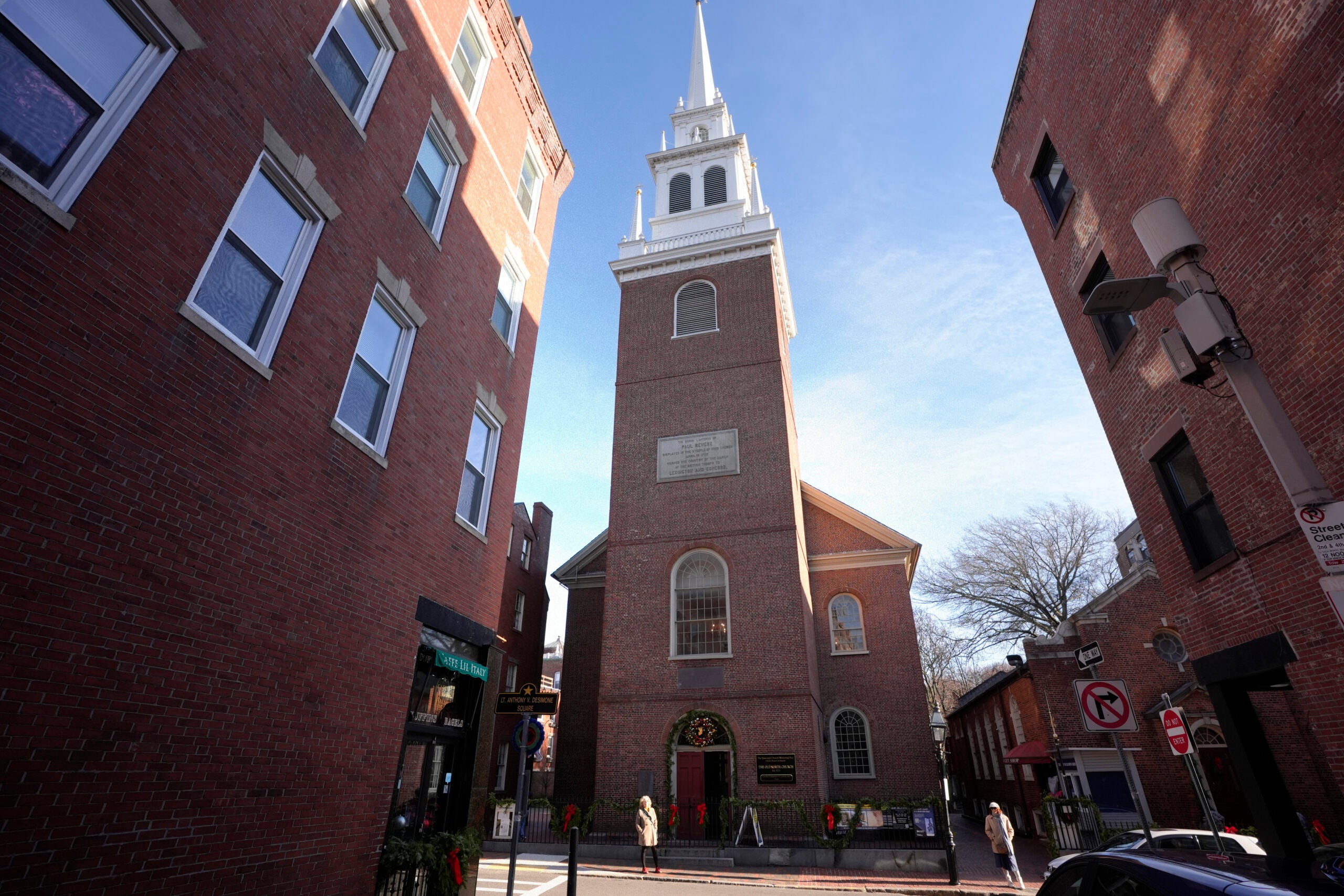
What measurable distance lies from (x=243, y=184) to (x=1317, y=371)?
11.4 metres

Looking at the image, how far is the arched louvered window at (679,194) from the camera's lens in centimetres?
3145

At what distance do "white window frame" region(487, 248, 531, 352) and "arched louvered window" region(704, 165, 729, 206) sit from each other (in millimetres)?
19690

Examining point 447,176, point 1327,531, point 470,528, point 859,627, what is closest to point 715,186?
point 859,627

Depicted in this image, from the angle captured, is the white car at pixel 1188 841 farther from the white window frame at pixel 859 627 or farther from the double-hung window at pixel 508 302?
the double-hung window at pixel 508 302

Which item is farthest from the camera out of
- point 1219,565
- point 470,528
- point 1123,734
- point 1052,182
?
point 1123,734

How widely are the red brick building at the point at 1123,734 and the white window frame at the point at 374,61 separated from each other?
78.3 feet

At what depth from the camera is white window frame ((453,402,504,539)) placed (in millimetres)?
10359

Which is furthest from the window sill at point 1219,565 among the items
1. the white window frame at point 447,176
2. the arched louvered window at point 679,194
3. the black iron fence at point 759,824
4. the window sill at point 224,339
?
the arched louvered window at point 679,194

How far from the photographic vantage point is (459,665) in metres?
9.39

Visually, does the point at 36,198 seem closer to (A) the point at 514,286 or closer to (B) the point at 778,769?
(A) the point at 514,286

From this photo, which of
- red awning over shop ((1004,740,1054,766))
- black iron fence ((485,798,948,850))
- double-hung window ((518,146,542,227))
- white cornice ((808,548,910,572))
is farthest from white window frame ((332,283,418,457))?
red awning over shop ((1004,740,1054,766))

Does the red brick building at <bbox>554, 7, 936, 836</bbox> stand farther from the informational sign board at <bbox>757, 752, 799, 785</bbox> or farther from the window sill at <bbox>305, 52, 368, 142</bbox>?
the window sill at <bbox>305, 52, 368, 142</bbox>

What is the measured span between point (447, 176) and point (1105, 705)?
1214 centimetres

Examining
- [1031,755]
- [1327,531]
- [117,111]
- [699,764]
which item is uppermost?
[117,111]
